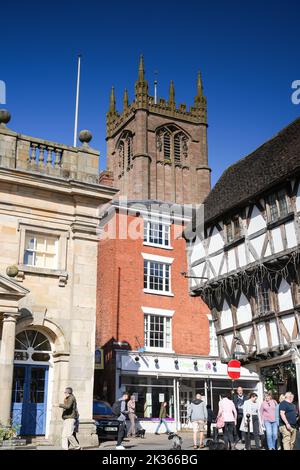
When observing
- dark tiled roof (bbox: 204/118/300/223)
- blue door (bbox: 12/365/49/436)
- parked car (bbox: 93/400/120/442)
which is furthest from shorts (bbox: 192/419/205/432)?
dark tiled roof (bbox: 204/118/300/223)

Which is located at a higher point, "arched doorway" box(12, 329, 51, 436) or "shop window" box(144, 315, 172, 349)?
"shop window" box(144, 315, 172, 349)

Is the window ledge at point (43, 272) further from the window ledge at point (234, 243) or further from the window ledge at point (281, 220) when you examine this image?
the window ledge at point (281, 220)

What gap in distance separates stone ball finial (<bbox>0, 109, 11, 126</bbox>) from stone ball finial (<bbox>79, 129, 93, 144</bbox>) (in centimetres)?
257

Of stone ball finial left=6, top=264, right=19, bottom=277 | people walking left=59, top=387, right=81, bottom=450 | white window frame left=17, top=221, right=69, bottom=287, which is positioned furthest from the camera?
white window frame left=17, top=221, right=69, bottom=287

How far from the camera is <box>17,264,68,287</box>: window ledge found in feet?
56.1

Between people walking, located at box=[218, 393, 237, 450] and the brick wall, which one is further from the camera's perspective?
the brick wall

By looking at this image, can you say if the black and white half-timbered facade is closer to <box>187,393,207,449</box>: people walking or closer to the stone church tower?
<box>187,393,207,449</box>: people walking

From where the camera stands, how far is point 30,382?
17094mm

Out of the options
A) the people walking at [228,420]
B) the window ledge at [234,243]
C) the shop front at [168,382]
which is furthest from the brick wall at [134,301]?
the people walking at [228,420]

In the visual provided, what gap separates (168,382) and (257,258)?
1222cm

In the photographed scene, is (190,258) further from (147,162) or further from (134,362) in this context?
(147,162)
